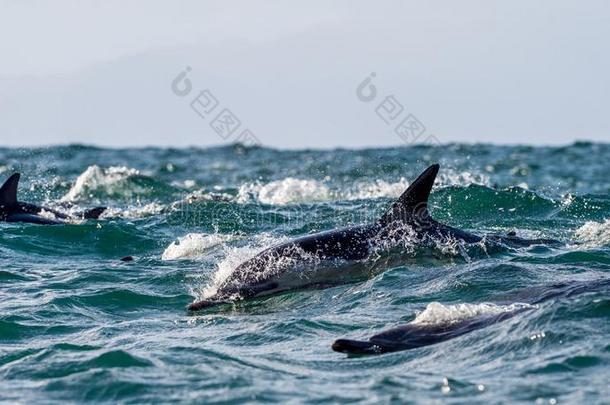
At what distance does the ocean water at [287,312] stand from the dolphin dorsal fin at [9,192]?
1.01 metres

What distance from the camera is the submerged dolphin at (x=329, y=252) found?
1347 cm

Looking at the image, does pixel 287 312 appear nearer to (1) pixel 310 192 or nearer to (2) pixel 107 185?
(1) pixel 310 192

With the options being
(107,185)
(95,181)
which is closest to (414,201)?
(107,185)

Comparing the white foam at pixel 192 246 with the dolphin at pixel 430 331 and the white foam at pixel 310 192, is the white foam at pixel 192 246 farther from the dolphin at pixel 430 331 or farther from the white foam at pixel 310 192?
the white foam at pixel 310 192

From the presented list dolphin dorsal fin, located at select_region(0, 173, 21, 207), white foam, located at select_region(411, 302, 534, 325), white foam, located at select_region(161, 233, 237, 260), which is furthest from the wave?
white foam, located at select_region(411, 302, 534, 325)

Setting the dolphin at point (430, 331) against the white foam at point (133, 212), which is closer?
the dolphin at point (430, 331)

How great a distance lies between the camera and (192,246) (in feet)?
A: 55.6

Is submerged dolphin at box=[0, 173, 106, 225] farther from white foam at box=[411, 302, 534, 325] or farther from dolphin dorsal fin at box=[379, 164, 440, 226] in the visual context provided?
white foam at box=[411, 302, 534, 325]

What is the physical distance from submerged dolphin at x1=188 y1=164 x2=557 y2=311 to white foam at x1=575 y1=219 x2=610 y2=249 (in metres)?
2.44

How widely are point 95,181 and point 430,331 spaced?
804 inches

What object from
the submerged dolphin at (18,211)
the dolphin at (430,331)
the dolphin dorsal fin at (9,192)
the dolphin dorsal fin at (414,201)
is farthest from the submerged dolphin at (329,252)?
the dolphin dorsal fin at (9,192)

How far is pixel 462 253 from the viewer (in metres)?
14.5

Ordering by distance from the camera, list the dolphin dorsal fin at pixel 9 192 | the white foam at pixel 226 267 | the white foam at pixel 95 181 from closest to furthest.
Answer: the white foam at pixel 226 267 < the dolphin dorsal fin at pixel 9 192 < the white foam at pixel 95 181

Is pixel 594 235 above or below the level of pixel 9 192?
below
